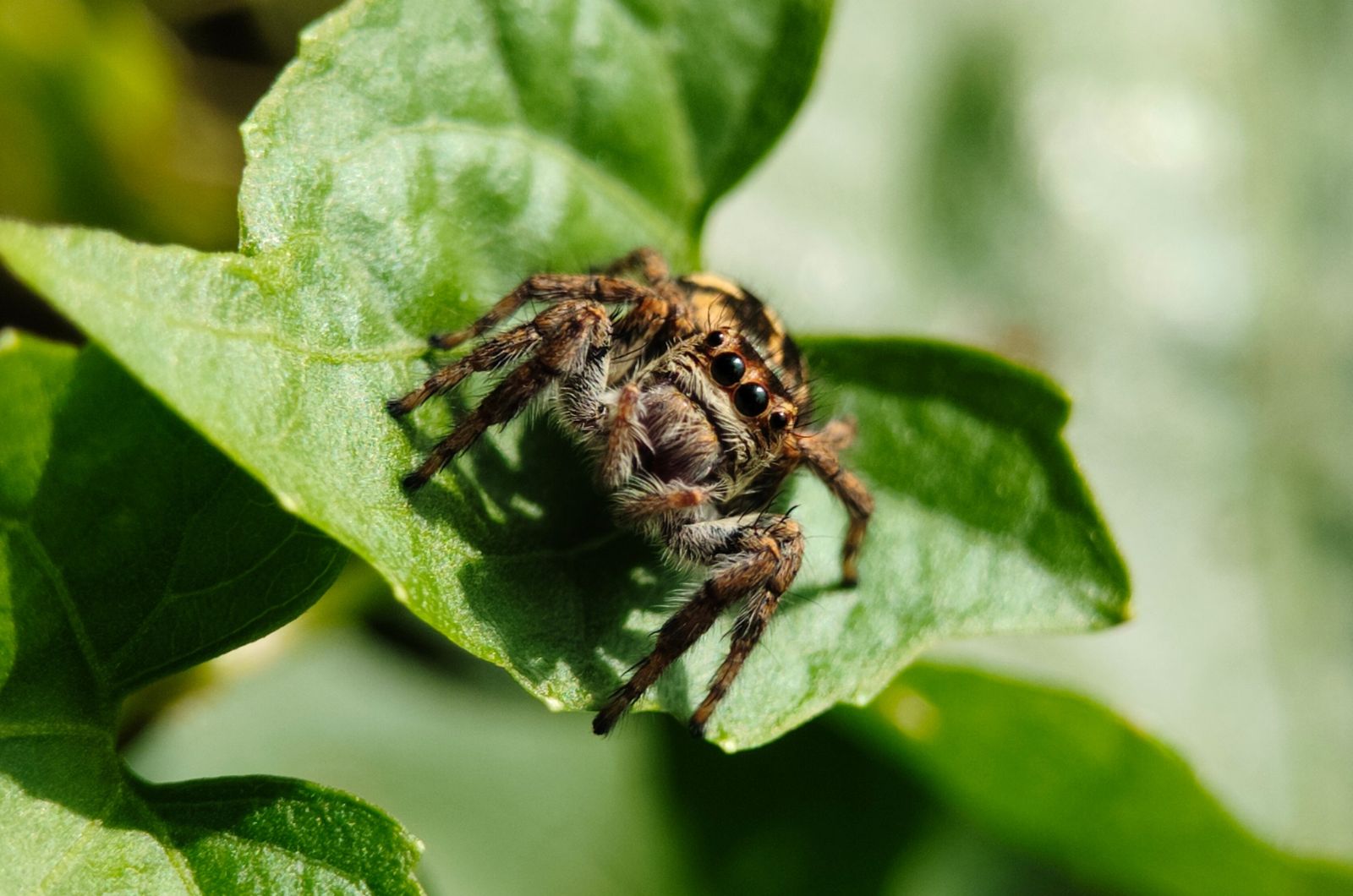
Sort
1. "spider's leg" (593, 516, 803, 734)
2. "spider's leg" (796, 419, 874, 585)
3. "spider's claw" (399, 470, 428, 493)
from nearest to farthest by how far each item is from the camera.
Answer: "spider's claw" (399, 470, 428, 493) → "spider's leg" (593, 516, 803, 734) → "spider's leg" (796, 419, 874, 585)

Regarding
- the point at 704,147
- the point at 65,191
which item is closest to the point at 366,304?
the point at 704,147

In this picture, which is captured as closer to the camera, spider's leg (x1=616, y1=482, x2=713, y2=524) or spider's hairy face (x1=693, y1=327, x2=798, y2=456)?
spider's leg (x1=616, y1=482, x2=713, y2=524)

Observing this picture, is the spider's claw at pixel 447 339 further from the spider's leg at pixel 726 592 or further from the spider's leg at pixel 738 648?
the spider's leg at pixel 738 648

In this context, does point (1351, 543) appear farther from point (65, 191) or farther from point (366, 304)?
point (65, 191)

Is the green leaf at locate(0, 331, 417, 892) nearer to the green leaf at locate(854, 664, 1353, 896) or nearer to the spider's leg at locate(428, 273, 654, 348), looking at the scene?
the spider's leg at locate(428, 273, 654, 348)

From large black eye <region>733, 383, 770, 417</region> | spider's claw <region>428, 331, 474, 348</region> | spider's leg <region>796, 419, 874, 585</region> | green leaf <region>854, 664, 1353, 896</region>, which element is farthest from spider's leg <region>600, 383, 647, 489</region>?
green leaf <region>854, 664, 1353, 896</region>
